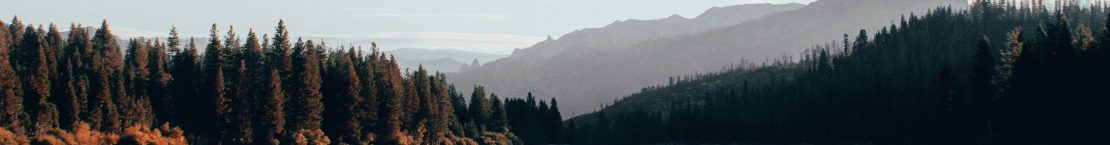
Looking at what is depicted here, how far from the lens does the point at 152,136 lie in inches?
3880

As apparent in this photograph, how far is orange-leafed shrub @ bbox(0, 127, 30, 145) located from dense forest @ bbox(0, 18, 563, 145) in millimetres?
135

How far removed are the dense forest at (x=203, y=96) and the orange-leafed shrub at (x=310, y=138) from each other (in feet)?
0.34

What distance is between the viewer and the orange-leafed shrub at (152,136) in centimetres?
9688

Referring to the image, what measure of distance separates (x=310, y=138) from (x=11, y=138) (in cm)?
3204

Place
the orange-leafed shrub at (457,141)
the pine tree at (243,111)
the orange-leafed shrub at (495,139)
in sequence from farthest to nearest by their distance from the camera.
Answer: the orange-leafed shrub at (495,139)
the orange-leafed shrub at (457,141)
the pine tree at (243,111)

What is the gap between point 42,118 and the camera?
9262 cm

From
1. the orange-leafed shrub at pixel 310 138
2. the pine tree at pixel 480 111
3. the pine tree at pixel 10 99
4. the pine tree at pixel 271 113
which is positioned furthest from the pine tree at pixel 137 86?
the pine tree at pixel 480 111

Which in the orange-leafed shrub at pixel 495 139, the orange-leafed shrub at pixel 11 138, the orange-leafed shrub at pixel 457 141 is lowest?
the orange-leafed shrub at pixel 495 139

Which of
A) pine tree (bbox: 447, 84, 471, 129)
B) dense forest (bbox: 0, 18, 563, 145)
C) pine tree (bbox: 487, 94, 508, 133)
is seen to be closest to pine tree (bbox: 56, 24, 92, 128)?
dense forest (bbox: 0, 18, 563, 145)

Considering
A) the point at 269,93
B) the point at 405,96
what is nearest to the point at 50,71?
the point at 269,93

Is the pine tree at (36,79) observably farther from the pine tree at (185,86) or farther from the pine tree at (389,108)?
the pine tree at (389,108)

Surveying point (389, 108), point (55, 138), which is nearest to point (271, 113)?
point (389, 108)

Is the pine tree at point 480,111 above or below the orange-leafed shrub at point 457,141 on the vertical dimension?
above

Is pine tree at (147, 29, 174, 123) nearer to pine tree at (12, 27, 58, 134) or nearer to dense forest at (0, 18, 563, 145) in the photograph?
dense forest at (0, 18, 563, 145)
